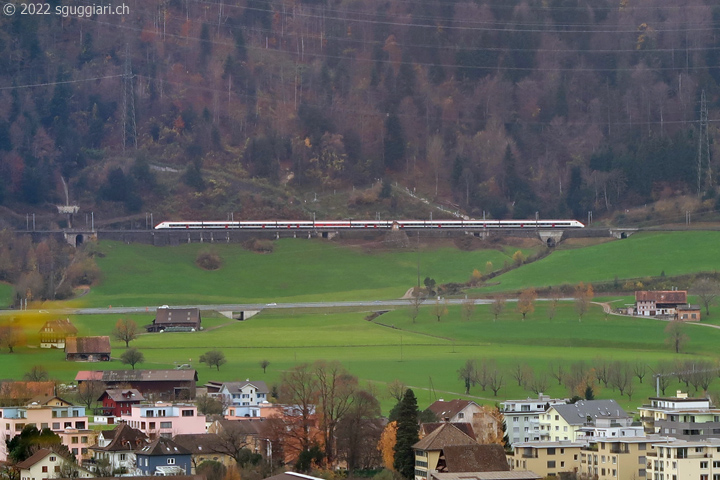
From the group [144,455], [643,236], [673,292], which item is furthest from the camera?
[643,236]

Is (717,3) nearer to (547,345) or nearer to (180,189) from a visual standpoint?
(180,189)

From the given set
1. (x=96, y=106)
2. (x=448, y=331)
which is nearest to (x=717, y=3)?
(x=96, y=106)

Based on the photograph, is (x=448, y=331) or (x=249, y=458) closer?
(x=249, y=458)

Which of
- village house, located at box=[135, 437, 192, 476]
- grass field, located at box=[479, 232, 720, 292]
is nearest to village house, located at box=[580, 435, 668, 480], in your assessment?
village house, located at box=[135, 437, 192, 476]

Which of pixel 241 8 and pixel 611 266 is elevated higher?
pixel 241 8

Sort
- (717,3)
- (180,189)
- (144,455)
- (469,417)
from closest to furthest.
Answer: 1. (144,455)
2. (469,417)
3. (180,189)
4. (717,3)

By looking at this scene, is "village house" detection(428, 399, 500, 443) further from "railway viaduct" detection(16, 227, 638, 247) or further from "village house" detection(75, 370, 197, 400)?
"railway viaduct" detection(16, 227, 638, 247)
